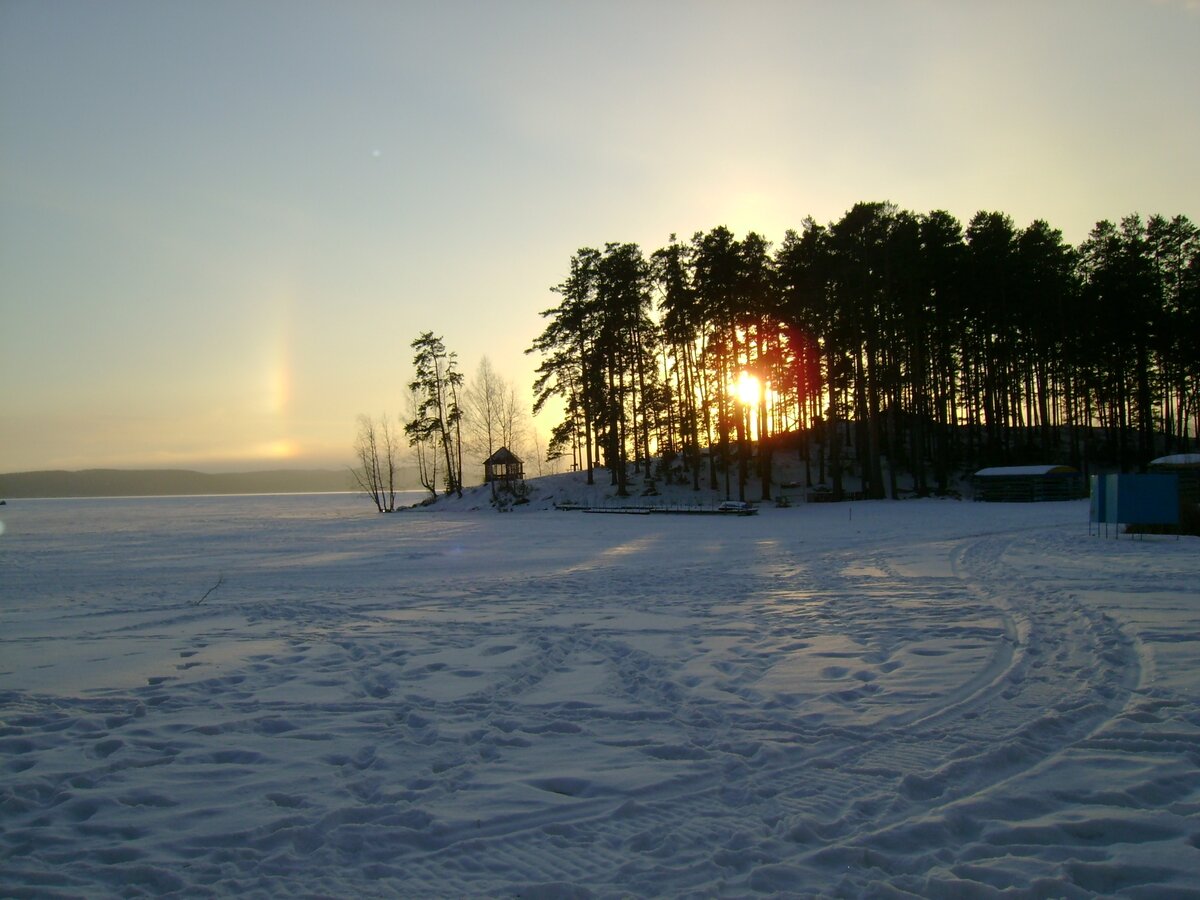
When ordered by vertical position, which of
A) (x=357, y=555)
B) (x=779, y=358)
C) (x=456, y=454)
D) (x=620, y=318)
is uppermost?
(x=620, y=318)

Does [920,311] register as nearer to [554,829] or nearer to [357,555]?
[357,555]

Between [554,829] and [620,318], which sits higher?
[620,318]

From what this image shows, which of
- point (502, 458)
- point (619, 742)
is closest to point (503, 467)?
point (502, 458)

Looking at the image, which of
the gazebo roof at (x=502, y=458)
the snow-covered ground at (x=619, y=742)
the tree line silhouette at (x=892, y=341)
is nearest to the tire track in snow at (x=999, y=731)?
the snow-covered ground at (x=619, y=742)

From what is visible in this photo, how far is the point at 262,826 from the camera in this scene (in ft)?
13.2

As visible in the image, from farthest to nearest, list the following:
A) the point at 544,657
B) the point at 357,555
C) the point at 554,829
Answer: the point at 357,555 < the point at 544,657 < the point at 554,829

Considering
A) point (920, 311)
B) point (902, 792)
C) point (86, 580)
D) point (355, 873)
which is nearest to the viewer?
point (355, 873)

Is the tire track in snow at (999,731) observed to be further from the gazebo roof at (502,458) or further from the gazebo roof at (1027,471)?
the gazebo roof at (502,458)

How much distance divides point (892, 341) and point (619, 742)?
133ft

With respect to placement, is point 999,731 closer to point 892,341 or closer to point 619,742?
point 619,742

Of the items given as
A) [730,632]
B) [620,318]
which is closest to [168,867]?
[730,632]

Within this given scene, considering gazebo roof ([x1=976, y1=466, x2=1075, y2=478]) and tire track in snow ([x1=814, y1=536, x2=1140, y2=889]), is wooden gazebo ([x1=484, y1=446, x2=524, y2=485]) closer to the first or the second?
gazebo roof ([x1=976, y1=466, x2=1075, y2=478])

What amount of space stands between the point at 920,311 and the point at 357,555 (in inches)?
1270

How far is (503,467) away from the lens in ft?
177
